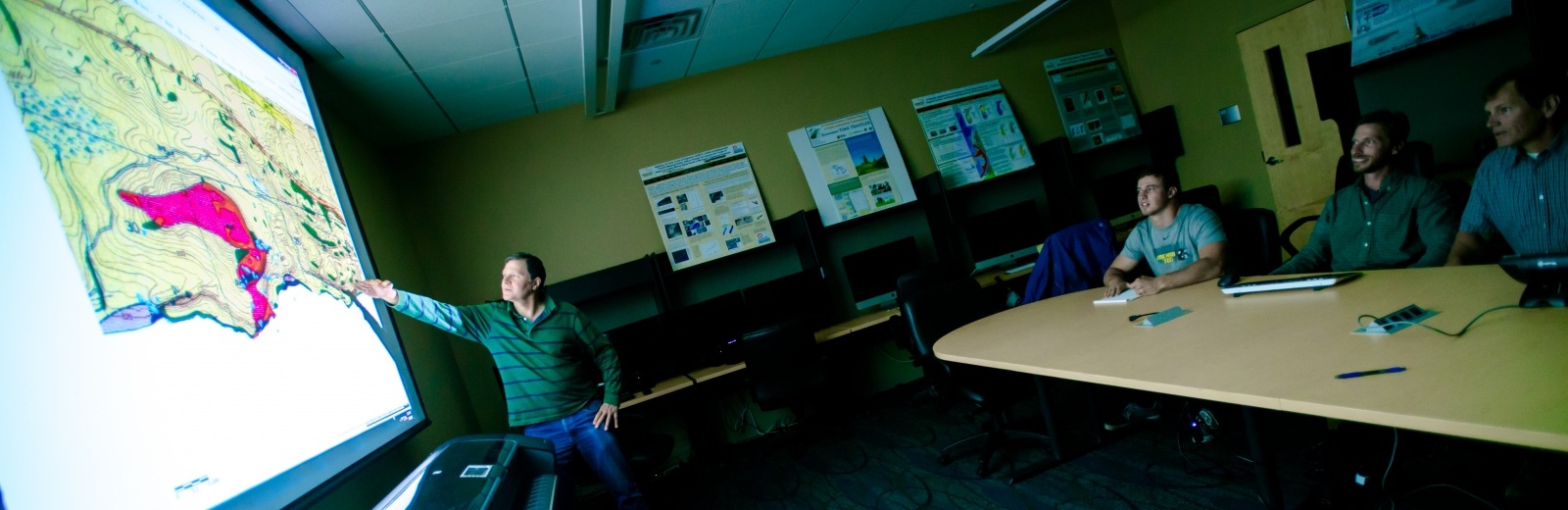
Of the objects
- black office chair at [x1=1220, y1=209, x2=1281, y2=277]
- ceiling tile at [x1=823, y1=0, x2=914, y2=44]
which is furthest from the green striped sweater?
ceiling tile at [x1=823, y1=0, x2=914, y2=44]

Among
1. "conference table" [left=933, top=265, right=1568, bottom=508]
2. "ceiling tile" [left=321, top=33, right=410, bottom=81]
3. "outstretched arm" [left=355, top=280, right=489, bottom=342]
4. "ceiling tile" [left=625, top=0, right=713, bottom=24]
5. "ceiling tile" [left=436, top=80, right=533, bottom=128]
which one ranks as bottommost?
"conference table" [left=933, top=265, right=1568, bottom=508]

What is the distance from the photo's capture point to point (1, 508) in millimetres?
737

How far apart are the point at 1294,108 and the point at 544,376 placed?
5.11 metres

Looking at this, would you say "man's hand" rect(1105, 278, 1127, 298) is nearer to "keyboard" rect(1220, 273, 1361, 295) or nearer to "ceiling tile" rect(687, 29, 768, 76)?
"keyboard" rect(1220, 273, 1361, 295)

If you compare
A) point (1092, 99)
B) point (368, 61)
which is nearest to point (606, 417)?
point (368, 61)

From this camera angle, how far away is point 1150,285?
2.42 metres

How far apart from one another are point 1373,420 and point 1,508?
6.28ft

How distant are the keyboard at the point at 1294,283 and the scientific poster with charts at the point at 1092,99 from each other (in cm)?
322

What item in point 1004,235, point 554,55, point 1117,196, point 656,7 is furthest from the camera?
point 1117,196

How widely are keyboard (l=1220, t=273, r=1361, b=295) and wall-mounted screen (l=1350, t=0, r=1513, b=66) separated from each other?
7.95ft

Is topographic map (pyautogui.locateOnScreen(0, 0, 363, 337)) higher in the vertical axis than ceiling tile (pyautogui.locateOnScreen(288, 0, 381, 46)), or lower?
lower

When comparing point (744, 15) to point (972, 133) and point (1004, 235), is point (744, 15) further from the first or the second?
point (1004, 235)

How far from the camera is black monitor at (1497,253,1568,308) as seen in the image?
1220 millimetres

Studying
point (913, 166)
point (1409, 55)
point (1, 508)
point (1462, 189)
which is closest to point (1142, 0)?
point (1409, 55)
